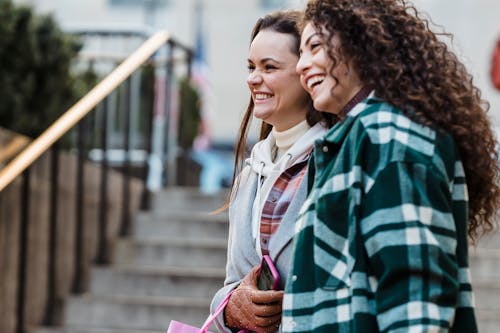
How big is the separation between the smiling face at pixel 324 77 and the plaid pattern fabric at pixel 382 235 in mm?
77

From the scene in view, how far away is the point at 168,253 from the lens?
7457mm

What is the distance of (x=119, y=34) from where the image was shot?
35.0ft

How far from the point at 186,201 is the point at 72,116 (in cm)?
146

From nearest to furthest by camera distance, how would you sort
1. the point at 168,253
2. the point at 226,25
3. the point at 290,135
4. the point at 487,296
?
the point at 290,135
the point at 487,296
the point at 168,253
the point at 226,25

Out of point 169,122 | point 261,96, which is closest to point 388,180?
point 261,96

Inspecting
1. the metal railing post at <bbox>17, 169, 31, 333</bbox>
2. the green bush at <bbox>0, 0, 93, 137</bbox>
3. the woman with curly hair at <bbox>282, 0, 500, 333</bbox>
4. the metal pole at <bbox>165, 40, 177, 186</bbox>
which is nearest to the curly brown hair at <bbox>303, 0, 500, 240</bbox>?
the woman with curly hair at <bbox>282, 0, 500, 333</bbox>

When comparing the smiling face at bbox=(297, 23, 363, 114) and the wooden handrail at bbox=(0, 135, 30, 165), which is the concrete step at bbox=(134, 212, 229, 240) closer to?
the wooden handrail at bbox=(0, 135, 30, 165)

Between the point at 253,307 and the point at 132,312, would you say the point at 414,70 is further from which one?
the point at 132,312

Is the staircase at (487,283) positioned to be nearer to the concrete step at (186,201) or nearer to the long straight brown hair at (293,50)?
the concrete step at (186,201)

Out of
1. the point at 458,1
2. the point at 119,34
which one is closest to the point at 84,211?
the point at 119,34

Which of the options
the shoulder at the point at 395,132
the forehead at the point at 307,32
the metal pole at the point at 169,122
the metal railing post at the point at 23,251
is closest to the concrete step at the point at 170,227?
the metal pole at the point at 169,122

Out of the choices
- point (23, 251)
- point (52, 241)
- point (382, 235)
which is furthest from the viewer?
point (52, 241)

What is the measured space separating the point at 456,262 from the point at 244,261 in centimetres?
73

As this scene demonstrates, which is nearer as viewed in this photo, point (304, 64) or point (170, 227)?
point (304, 64)
